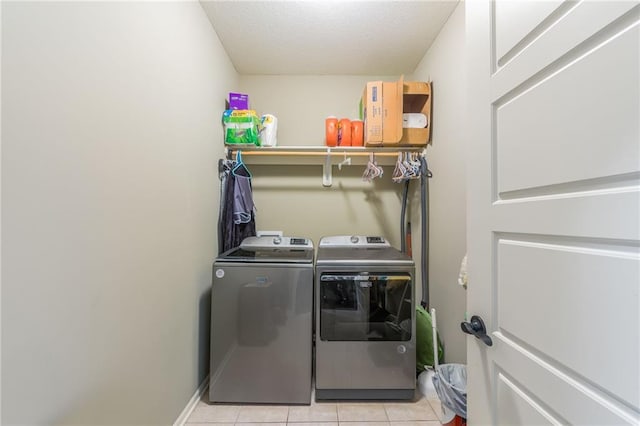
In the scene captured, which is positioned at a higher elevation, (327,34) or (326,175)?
Result: (327,34)

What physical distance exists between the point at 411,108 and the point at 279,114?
123cm

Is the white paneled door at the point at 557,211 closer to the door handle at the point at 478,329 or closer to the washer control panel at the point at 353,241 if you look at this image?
the door handle at the point at 478,329

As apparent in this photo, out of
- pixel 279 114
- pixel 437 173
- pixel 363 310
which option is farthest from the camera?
pixel 279 114

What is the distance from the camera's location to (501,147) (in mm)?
800

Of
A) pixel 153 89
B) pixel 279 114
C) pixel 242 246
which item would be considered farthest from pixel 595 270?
pixel 279 114

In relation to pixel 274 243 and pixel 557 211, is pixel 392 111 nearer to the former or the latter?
pixel 274 243

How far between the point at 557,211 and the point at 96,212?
1.37 meters

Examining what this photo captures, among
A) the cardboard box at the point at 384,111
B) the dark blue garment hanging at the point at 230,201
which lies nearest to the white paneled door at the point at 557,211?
the cardboard box at the point at 384,111

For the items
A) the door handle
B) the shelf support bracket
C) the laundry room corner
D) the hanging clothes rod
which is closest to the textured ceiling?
→ the laundry room corner

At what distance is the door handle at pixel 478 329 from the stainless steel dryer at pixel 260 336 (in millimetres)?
976

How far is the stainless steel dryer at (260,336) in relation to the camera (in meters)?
1.67

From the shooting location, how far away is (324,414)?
1.62 meters

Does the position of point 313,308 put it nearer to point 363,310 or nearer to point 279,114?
point 363,310

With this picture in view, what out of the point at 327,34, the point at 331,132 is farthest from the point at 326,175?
the point at 327,34
